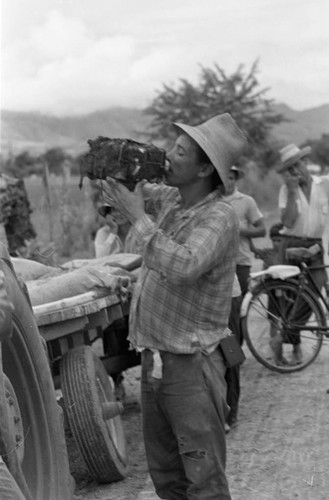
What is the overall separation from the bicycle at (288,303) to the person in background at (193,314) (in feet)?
14.9

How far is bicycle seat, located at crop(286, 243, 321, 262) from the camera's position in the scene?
9320 mm

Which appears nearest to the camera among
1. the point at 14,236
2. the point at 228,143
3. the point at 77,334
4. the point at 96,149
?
the point at 96,149

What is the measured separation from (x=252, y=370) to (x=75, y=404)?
153 inches

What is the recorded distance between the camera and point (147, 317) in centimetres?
442

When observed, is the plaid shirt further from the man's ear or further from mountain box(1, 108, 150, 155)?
mountain box(1, 108, 150, 155)

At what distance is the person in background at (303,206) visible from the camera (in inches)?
366

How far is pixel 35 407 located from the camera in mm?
4363

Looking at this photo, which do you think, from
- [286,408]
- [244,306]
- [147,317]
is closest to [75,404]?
[147,317]

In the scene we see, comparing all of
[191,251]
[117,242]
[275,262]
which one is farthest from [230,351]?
[275,262]

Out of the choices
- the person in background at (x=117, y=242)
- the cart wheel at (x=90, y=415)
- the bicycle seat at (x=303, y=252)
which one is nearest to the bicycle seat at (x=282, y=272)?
the bicycle seat at (x=303, y=252)

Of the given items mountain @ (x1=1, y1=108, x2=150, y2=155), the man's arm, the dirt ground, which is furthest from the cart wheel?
mountain @ (x1=1, y1=108, x2=150, y2=155)

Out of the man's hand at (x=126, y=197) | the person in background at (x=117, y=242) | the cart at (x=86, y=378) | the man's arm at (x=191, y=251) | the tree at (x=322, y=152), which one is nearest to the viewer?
the man's arm at (x=191, y=251)

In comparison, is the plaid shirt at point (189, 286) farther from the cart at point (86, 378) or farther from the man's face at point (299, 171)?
the man's face at point (299, 171)

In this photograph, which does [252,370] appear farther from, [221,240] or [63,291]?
[221,240]
